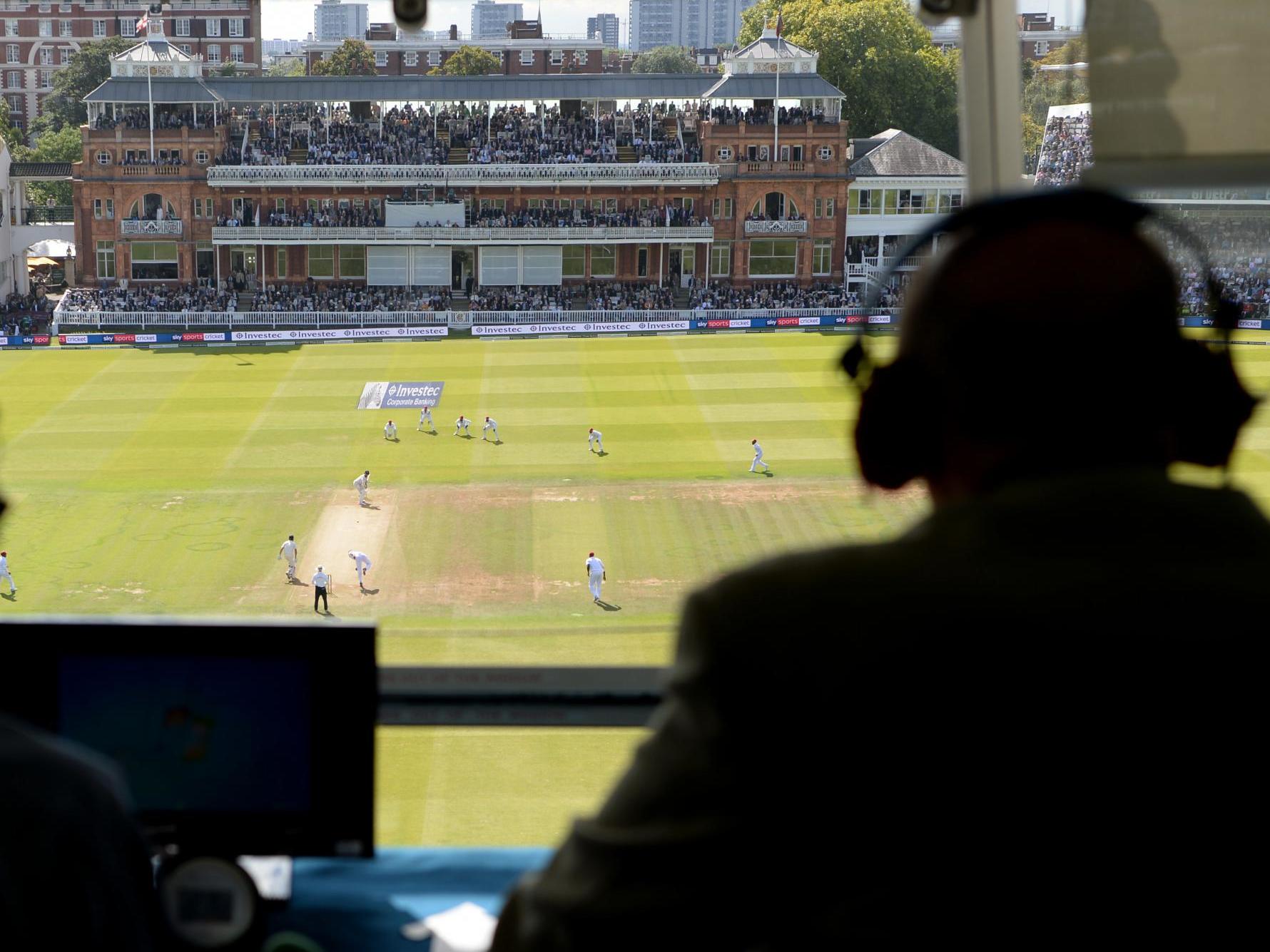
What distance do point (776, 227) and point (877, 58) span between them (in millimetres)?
8282

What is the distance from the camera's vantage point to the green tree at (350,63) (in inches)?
833

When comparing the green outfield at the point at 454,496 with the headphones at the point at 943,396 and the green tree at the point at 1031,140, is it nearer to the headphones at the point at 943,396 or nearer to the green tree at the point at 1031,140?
the green tree at the point at 1031,140

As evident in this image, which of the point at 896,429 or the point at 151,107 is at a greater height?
the point at 151,107

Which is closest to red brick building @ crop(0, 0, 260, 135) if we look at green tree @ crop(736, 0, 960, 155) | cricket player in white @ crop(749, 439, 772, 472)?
green tree @ crop(736, 0, 960, 155)

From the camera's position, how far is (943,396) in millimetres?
557

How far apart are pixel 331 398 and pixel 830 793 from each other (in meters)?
17.0

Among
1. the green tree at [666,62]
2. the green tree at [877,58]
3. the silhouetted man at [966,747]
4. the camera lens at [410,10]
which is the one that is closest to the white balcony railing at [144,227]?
the green tree at [666,62]

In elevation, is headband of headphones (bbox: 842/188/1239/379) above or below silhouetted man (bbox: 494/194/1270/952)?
above

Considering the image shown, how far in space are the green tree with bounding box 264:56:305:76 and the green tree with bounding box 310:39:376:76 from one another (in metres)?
Result: 0.33

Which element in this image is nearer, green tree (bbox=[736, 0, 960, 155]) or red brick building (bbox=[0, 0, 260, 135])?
green tree (bbox=[736, 0, 960, 155])

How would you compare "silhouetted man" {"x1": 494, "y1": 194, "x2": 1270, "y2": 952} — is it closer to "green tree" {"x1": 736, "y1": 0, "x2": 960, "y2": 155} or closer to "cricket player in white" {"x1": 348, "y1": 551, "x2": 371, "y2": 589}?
"green tree" {"x1": 736, "y1": 0, "x2": 960, "y2": 155}

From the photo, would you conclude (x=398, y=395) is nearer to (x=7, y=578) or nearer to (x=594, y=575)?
(x=7, y=578)

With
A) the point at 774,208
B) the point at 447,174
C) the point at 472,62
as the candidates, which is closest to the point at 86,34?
the point at 447,174

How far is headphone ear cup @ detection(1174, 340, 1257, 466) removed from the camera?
0.60 metres
